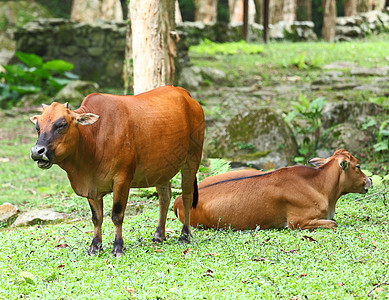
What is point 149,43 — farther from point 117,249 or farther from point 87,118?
point 117,249

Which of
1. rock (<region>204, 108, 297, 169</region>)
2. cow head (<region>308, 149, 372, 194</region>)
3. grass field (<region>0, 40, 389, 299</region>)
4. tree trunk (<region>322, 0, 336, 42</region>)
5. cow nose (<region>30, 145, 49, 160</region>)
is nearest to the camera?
grass field (<region>0, 40, 389, 299</region>)

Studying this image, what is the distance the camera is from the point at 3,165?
11406 mm

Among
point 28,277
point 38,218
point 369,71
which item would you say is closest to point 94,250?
point 28,277

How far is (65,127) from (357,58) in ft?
57.2

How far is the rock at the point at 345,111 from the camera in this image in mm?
11094

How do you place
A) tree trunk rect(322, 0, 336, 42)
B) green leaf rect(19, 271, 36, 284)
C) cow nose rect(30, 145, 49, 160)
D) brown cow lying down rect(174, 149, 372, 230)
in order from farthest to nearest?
tree trunk rect(322, 0, 336, 42)
brown cow lying down rect(174, 149, 372, 230)
green leaf rect(19, 271, 36, 284)
cow nose rect(30, 145, 49, 160)

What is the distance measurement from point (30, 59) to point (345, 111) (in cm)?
1031

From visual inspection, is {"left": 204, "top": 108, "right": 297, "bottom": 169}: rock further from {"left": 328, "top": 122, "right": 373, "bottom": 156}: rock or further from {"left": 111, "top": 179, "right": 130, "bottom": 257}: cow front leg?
{"left": 111, "top": 179, "right": 130, "bottom": 257}: cow front leg

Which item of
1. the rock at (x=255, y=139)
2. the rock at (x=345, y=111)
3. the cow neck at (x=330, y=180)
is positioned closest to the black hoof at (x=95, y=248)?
the cow neck at (x=330, y=180)

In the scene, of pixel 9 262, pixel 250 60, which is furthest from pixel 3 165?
pixel 250 60

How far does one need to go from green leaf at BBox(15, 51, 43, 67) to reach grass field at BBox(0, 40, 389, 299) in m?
10.9

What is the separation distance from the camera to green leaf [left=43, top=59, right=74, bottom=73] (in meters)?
16.9

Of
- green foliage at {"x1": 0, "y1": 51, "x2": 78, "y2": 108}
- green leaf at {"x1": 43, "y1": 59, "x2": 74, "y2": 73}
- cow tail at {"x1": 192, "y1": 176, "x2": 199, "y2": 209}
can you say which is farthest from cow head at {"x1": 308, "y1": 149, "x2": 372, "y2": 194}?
green leaf at {"x1": 43, "y1": 59, "x2": 74, "y2": 73}

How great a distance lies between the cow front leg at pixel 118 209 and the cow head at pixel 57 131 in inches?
22.8
